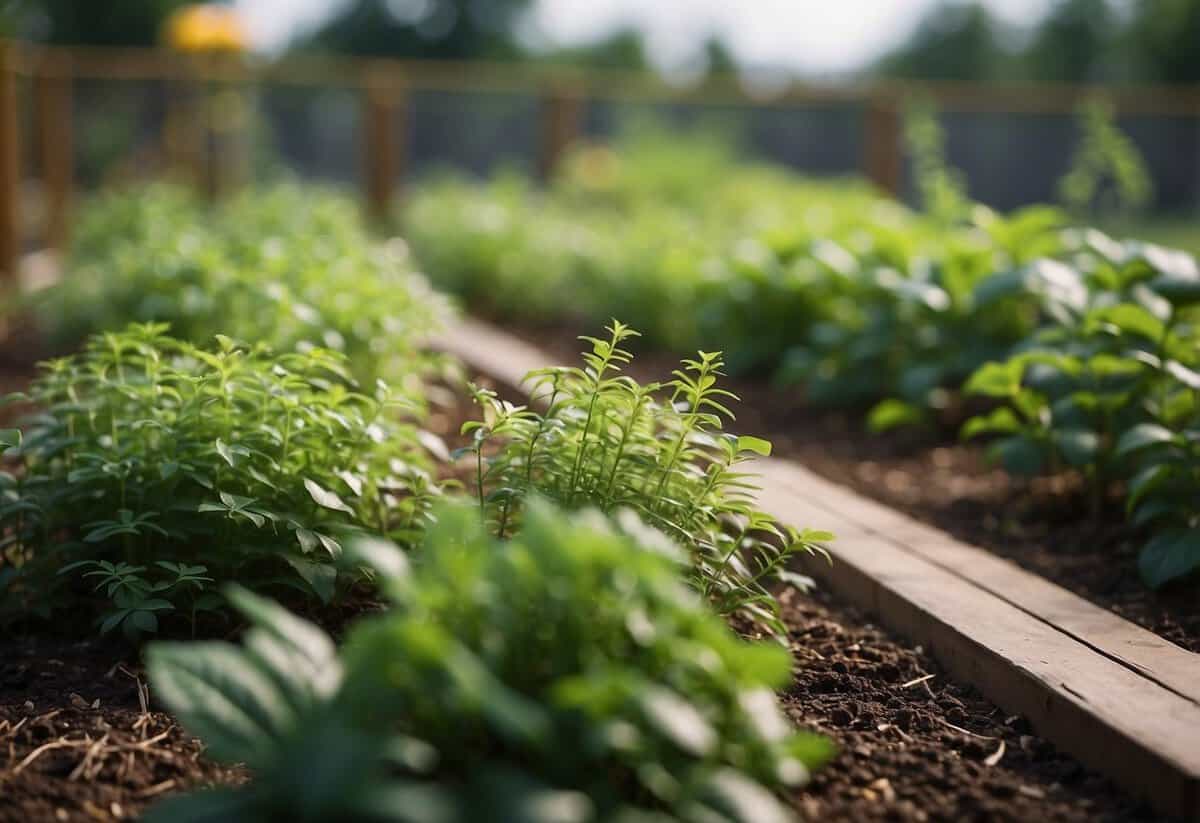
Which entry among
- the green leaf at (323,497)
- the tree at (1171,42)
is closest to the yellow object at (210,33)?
the green leaf at (323,497)

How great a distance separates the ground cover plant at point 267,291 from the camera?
3.69 metres

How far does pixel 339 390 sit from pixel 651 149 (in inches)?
331

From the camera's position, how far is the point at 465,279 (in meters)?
7.37

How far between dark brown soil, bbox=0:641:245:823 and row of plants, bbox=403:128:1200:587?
2.00 metres

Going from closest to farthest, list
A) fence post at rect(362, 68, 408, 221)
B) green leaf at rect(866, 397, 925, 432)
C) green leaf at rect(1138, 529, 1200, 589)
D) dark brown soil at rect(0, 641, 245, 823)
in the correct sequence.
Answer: dark brown soil at rect(0, 641, 245, 823)
green leaf at rect(1138, 529, 1200, 589)
green leaf at rect(866, 397, 925, 432)
fence post at rect(362, 68, 408, 221)

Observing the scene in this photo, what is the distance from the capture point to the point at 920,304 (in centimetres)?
412

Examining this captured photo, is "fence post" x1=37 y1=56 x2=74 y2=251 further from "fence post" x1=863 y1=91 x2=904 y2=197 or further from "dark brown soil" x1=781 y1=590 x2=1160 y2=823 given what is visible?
"dark brown soil" x1=781 y1=590 x2=1160 y2=823

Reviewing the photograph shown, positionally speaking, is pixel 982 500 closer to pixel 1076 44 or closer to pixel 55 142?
pixel 55 142

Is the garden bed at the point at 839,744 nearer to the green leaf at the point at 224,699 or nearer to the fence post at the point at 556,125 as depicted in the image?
the green leaf at the point at 224,699

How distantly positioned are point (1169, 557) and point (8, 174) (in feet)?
22.9

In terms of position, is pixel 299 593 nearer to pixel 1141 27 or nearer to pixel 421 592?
pixel 421 592

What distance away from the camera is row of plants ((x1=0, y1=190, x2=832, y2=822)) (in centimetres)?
138

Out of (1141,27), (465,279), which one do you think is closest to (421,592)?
(465,279)

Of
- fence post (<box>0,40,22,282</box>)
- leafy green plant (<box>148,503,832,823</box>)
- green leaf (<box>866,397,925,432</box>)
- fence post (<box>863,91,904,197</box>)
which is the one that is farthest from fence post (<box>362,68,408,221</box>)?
leafy green plant (<box>148,503,832,823</box>)
